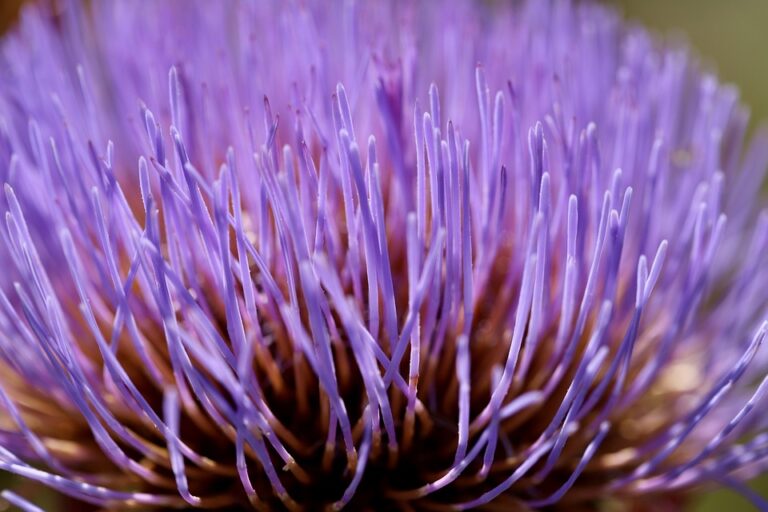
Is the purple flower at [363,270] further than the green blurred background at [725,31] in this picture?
No

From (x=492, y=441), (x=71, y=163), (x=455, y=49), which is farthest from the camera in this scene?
(x=455, y=49)

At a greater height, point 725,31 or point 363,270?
point 725,31

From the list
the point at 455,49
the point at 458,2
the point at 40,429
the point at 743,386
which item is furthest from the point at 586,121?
the point at 40,429

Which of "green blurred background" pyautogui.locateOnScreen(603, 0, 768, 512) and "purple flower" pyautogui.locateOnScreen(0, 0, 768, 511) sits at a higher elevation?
"green blurred background" pyautogui.locateOnScreen(603, 0, 768, 512)

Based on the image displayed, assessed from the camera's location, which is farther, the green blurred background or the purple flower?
the green blurred background

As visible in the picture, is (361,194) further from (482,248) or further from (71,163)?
(71,163)

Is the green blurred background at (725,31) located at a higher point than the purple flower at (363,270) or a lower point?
higher

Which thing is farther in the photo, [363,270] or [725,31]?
[725,31]

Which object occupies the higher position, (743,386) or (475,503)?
(743,386)
